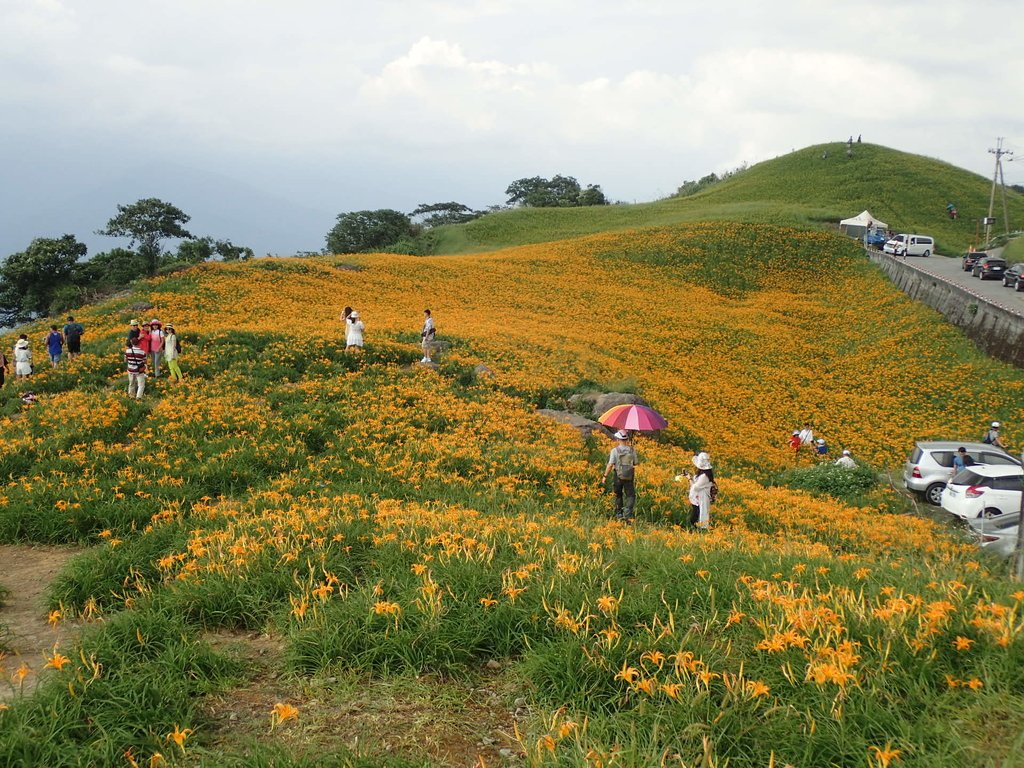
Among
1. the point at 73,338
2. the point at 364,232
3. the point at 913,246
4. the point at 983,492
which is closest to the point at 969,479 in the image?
the point at 983,492

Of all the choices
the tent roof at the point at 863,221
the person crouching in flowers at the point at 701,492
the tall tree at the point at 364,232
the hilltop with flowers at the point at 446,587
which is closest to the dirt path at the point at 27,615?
the hilltop with flowers at the point at 446,587

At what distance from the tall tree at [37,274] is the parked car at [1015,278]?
63.6m

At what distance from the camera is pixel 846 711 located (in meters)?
3.19

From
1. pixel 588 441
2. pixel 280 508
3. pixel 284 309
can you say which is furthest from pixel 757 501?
pixel 284 309

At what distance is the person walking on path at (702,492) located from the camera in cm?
975

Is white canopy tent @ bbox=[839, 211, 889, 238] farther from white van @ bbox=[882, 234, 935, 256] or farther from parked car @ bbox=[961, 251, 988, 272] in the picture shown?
parked car @ bbox=[961, 251, 988, 272]

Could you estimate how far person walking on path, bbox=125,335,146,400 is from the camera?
43.9 ft

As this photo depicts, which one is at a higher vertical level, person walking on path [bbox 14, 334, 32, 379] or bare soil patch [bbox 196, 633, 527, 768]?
person walking on path [bbox 14, 334, 32, 379]

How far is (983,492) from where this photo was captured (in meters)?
12.6

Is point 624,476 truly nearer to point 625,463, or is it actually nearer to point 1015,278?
point 625,463

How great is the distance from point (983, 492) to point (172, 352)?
18363 mm

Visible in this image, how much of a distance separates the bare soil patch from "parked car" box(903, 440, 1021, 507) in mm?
14440

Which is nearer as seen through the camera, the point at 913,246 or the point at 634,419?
the point at 634,419

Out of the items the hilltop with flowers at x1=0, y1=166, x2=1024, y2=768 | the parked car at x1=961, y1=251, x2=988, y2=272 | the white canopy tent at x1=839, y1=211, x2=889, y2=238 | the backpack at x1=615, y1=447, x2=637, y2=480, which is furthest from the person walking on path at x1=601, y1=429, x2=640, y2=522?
the white canopy tent at x1=839, y1=211, x2=889, y2=238
